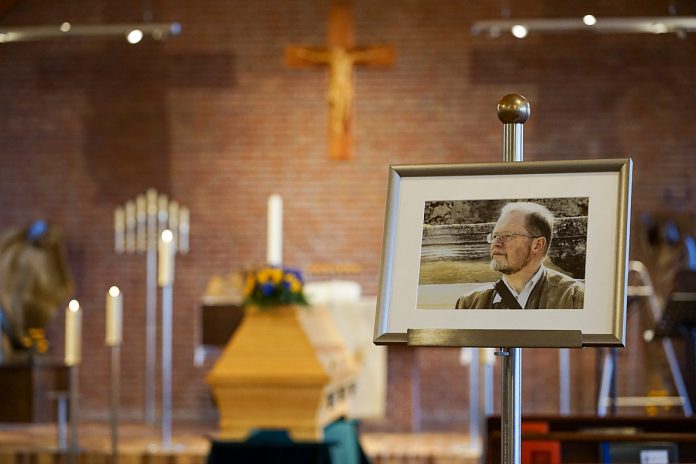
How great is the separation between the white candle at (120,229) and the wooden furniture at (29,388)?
3.03m

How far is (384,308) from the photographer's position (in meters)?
2.09

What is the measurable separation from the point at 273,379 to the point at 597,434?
1.64 metres

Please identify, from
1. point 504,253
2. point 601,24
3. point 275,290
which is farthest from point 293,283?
point 601,24

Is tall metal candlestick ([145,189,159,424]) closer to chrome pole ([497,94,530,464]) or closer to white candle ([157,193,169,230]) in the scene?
white candle ([157,193,169,230])

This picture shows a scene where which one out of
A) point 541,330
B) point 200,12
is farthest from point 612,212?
point 200,12

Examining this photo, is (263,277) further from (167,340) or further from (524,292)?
(167,340)

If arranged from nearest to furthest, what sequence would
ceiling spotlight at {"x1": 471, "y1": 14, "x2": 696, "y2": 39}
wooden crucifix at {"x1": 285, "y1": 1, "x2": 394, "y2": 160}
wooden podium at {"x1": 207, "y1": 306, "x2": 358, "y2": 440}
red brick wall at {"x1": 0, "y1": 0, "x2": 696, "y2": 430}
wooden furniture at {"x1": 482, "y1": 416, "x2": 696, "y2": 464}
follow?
wooden furniture at {"x1": 482, "y1": 416, "x2": 696, "y2": 464}
wooden podium at {"x1": 207, "y1": 306, "x2": 358, "y2": 440}
ceiling spotlight at {"x1": 471, "y1": 14, "x2": 696, "y2": 39}
wooden crucifix at {"x1": 285, "y1": 1, "x2": 394, "y2": 160}
red brick wall at {"x1": 0, "y1": 0, "x2": 696, "y2": 430}

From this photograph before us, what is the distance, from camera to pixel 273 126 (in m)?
9.30

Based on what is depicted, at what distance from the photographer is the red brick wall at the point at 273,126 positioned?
912 cm

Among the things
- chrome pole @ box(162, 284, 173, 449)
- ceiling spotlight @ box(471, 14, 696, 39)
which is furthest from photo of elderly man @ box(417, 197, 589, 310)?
chrome pole @ box(162, 284, 173, 449)

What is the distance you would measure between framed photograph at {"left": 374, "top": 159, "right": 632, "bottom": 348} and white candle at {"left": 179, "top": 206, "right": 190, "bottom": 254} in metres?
7.22

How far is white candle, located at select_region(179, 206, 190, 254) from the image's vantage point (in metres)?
9.27

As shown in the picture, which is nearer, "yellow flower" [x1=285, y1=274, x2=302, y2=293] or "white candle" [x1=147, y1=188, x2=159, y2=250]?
"yellow flower" [x1=285, y1=274, x2=302, y2=293]

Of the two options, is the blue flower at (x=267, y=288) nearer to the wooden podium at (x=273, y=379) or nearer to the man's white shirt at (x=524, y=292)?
the wooden podium at (x=273, y=379)
